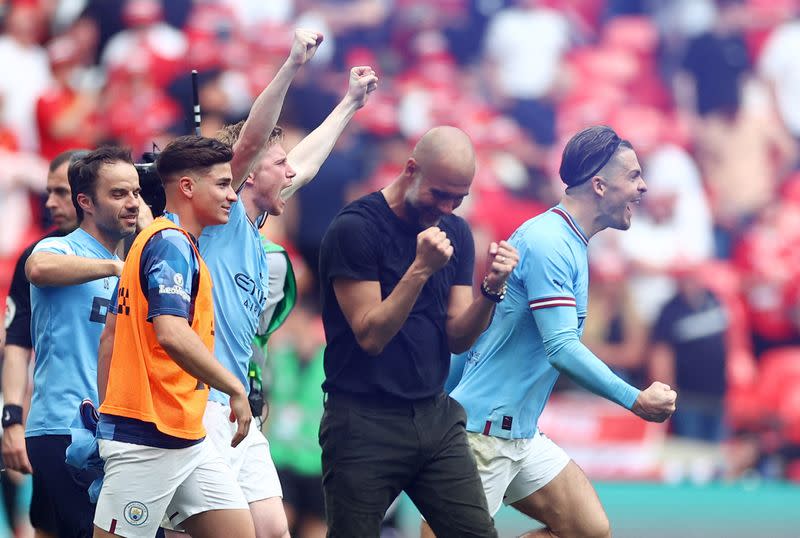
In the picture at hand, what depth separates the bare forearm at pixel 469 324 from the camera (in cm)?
579

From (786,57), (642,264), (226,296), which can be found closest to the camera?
(226,296)

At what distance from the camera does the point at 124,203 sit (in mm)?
6195

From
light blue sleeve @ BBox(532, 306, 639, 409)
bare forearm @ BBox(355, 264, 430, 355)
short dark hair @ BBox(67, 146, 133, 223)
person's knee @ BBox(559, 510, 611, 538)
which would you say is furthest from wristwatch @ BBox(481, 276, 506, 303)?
short dark hair @ BBox(67, 146, 133, 223)

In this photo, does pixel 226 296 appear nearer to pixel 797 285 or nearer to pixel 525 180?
pixel 525 180

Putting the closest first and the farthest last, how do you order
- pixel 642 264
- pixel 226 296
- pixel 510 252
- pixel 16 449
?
pixel 510 252, pixel 226 296, pixel 16 449, pixel 642 264

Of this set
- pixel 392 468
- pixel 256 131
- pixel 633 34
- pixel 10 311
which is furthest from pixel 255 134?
pixel 633 34

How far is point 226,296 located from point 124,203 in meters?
0.63

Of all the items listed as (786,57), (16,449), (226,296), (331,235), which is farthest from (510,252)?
(786,57)

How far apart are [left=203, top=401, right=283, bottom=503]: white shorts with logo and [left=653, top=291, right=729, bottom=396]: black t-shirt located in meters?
7.20

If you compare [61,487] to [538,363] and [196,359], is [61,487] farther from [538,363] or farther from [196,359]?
[538,363]

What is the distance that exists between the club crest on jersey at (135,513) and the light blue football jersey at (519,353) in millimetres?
1794

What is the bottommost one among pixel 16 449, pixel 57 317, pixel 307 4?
pixel 16 449

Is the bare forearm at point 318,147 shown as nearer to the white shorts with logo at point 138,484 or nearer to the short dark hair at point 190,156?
the short dark hair at point 190,156

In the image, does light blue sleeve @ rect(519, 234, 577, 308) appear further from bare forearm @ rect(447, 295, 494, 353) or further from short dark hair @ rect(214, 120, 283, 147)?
short dark hair @ rect(214, 120, 283, 147)
